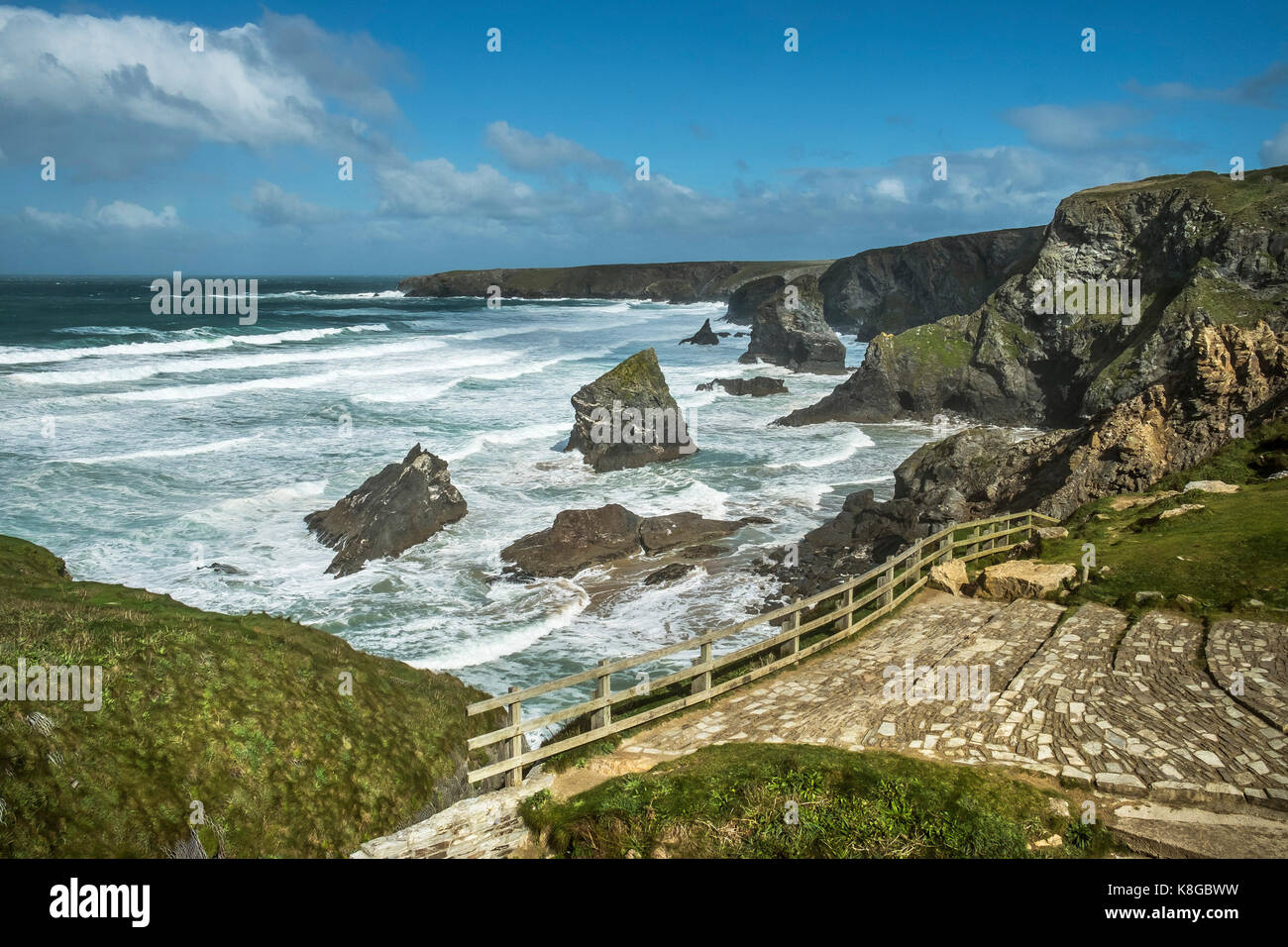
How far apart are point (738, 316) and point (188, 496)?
332ft

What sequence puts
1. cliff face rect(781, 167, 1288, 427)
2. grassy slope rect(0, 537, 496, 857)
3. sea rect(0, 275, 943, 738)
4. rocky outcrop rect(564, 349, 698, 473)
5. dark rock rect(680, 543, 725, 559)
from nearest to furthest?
grassy slope rect(0, 537, 496, 857), sea rect(0, 275, 943, 738), dark rock rect(680, 543, 725, 559), rocky outcrop rect(564, 349, 698, 473), cliff face rect(781, 167, 1288, 427)

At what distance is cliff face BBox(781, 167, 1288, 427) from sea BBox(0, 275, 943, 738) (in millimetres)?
5820

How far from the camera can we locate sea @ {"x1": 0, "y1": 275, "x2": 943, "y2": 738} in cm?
2044

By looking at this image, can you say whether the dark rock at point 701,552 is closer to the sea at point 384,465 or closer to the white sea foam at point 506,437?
the sea at point 384,465

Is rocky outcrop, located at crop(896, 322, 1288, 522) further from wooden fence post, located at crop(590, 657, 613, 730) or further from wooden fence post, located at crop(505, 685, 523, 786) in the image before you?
wooden fence post, located at crop(505, 685, 523, 786)

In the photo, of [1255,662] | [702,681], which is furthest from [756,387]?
[702,681]

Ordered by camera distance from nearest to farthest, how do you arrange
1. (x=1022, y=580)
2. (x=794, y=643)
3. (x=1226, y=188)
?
(x=794, y=643) < (x=1022, y=580) < (x=1226, y=188)

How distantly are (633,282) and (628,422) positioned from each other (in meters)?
156

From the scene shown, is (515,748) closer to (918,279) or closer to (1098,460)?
(1098,460)

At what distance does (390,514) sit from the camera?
25.4 m

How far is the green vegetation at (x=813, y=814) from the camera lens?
7.50m

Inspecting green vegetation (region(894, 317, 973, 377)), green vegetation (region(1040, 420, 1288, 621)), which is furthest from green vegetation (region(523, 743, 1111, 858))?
green vegetation (region(894, 317, 973, 377))

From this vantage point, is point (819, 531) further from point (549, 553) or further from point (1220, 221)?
point (1220, 221)
